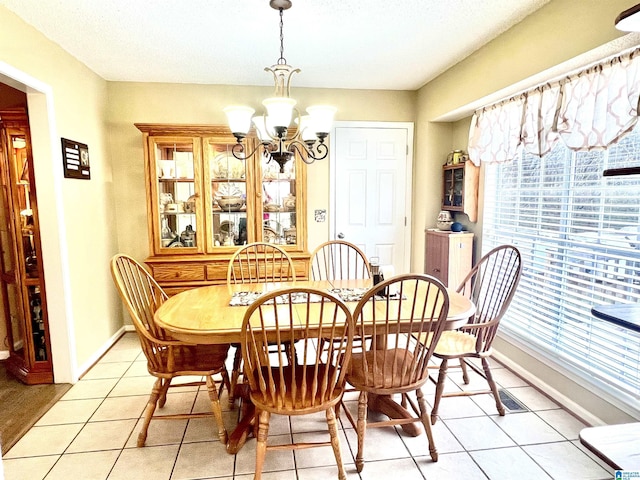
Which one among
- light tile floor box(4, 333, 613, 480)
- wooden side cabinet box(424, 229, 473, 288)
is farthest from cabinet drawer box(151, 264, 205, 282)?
wooden side cabinet box(424, 229, 473, 288)

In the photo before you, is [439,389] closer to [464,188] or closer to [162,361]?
[162,361]

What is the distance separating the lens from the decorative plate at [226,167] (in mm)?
3547

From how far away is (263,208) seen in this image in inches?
143

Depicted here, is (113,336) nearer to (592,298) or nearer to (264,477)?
(264,477)

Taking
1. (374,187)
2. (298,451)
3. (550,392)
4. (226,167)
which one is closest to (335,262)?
(374,187)

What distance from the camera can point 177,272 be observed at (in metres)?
3.44

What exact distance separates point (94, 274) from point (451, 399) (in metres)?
2.93

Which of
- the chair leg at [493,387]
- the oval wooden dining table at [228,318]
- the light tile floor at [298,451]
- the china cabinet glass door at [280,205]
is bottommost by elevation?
the light tile floor at [298,451]

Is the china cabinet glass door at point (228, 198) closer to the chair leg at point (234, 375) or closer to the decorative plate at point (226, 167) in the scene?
the decorative plate at point (226, 167)

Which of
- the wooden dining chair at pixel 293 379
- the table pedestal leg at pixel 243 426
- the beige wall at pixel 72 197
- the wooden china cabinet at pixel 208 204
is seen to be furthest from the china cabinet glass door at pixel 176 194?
the wooden dining chair at pixel 293 379

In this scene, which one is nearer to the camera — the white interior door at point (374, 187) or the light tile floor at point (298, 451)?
the light tile floor at point (298, 451)

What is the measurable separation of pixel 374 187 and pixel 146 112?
7.64 feet

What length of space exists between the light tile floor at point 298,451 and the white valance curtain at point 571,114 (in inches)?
64.2

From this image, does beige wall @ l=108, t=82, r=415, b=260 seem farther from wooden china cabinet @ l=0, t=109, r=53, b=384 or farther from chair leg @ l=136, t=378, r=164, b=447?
chair leg @ l=136, t=378, r=164, b=447
